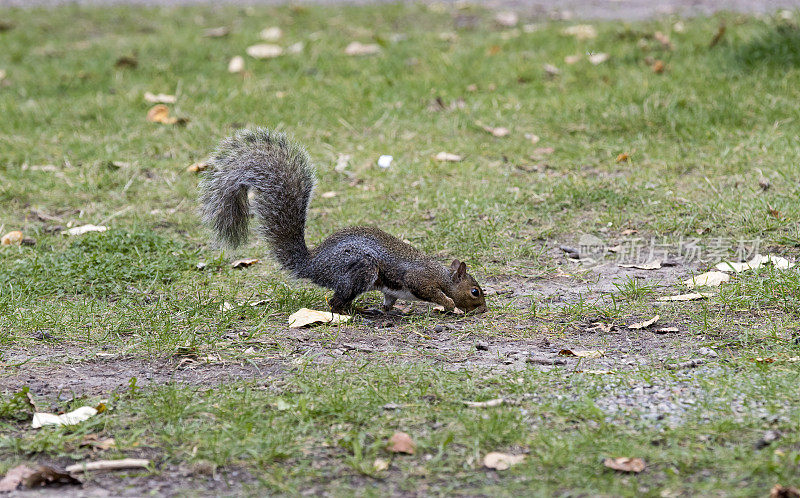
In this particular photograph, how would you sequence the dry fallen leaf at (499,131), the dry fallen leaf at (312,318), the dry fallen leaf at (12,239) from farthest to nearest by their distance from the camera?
the dry fallen leaf at (499,131)
the dry fallen leaf at (12,239)
the dry fallen leaf at (312,318)

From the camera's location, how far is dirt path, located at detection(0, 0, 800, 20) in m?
8.39

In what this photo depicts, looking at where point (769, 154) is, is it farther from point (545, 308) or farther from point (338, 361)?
point (338, 361)

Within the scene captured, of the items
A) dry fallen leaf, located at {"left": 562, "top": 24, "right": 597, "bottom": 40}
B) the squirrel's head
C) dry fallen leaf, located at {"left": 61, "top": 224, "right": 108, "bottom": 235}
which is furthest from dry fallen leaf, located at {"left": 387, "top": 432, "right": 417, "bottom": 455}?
dry fallen leaf, located at {"left": 562, "top": 24, "right": 597, "bottom": 40}

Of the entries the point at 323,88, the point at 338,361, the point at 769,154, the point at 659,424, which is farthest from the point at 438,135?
the point at 659,424

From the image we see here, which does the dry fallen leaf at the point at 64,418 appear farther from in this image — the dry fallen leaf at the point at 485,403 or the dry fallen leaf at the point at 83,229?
the dry fallen leaf at the point at 83,229

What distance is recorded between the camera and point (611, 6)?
28.9 ft

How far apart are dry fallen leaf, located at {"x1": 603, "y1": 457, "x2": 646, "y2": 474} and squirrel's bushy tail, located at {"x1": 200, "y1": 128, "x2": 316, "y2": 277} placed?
1825mm

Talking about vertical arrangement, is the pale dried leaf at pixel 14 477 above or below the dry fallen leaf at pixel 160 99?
below

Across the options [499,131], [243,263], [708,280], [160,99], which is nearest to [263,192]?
[243,263]

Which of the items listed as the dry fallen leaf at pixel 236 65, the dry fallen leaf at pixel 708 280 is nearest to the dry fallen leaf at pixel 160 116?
the dry fallen leaf at pixel 236 65

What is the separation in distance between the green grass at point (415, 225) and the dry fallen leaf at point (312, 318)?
7cm

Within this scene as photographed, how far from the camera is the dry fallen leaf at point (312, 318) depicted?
3.67m

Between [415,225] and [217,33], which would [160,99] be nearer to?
[217,33]

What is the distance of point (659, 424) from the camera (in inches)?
105
